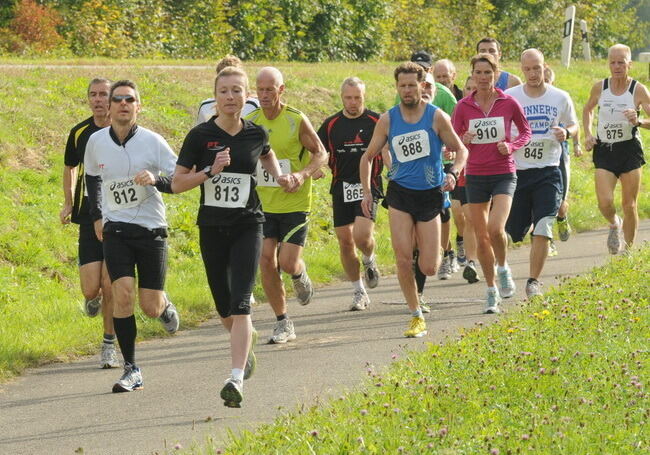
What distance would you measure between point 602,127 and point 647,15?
60.4m

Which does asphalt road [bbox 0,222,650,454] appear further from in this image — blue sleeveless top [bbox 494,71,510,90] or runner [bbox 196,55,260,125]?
blue sleeveless top [bbox 494,71,510,90]

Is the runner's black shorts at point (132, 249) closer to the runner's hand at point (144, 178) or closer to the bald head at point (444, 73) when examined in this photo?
the runner's hand at point (144, 178)

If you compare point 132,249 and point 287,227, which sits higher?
point 132,249

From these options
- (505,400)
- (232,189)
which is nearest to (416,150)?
(232,189)

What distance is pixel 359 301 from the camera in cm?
1208

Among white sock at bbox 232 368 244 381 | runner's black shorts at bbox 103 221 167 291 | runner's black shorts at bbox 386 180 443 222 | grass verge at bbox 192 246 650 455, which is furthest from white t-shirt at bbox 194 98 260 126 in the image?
white sock at bbox 232 368 244 381

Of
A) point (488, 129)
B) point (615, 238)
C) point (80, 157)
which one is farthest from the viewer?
point (615, 238)

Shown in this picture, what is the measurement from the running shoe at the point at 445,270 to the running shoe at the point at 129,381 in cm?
557

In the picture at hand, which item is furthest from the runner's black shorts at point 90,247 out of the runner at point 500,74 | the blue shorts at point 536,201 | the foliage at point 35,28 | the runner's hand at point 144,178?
the foliage at point 35,28

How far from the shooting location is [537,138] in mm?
Result: 11812

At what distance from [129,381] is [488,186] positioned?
3.96m

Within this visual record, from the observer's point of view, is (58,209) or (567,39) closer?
(58,209)

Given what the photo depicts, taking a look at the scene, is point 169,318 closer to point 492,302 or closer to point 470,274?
point 492,302

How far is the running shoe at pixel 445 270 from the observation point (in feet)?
45.5
